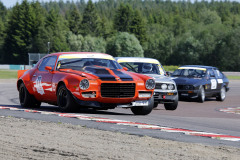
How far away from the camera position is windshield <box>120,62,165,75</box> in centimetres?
1525

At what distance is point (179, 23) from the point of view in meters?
164

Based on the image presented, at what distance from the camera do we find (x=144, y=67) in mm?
15312

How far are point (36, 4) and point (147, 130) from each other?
133 meters

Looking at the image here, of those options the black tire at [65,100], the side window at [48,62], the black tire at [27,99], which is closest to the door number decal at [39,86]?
the side window at [48,62]

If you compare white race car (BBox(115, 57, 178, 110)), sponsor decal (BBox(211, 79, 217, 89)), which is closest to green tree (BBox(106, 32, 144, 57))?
sponsor decal (BBox(211, 79, 217, 89))

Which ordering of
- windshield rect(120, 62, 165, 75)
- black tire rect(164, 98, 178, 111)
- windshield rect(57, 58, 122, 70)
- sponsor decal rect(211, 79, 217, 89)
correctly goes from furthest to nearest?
sponsor decal rect(211, 79, 217, 89), windshield rect(120, 62, 165, 75), black tire rect(164, 98, 178, 111), windshield rect(57, 58, 122, 70)

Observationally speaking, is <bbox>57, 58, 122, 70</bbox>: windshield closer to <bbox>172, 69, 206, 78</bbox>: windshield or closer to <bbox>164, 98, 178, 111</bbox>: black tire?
<bbox>164, 98, 178, 111</bbox>: black tire

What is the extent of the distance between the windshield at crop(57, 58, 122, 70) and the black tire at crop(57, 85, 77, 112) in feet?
2.50

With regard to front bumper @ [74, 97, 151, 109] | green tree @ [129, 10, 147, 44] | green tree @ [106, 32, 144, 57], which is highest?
green tree @ [129, 10, 147, 44]

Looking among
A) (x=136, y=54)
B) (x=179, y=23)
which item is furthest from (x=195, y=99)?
(x=179, y=23)

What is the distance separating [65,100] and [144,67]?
481cm

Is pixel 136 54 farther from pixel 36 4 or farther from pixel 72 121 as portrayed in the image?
pixel 72 121

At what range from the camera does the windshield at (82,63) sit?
11.6 metres

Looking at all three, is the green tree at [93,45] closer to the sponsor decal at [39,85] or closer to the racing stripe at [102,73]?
the sponsor decal at [39,85]
